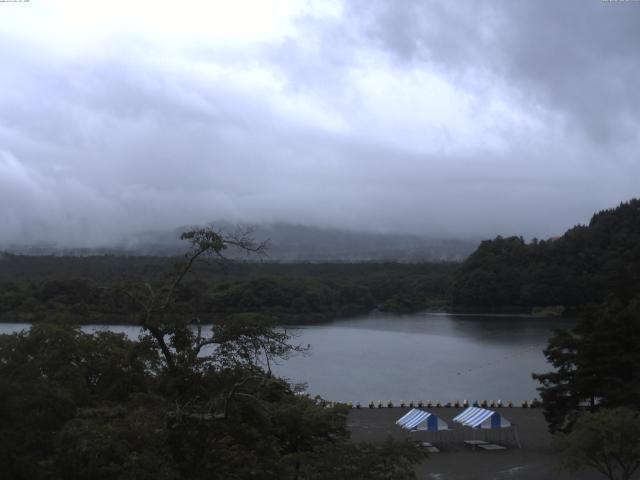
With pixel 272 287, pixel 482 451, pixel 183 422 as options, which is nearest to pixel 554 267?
pixel 272 287

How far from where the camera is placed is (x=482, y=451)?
19.3 metres

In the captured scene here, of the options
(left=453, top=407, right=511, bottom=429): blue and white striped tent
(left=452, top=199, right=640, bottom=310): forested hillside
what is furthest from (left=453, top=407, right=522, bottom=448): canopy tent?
(left=452, top=199, right=640, bottom=310): forested hillside

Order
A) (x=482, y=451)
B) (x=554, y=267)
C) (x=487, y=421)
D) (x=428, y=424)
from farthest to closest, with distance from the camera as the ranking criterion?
(x=554, y=267) → (x=487, y=421) → (x=428, y=424) → (x=482, y=451)

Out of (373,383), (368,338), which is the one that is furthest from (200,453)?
(368,338)

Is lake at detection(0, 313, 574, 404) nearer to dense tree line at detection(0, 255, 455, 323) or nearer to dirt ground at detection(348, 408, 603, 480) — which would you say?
dense tree line at detection(0, 255, 455, 323)

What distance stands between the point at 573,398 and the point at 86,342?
12575 millimetres

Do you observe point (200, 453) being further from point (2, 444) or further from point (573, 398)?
point (573, 398)

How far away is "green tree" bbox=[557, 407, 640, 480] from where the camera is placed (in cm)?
1365

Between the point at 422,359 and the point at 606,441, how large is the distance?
30.9 m

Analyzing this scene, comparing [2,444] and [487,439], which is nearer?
[2,444]

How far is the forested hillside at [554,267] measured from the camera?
7044 cm

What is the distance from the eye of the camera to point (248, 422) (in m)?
8.06

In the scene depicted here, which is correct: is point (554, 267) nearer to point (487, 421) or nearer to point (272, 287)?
point (272, 287)

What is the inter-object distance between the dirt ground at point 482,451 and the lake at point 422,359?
7.51 metres
